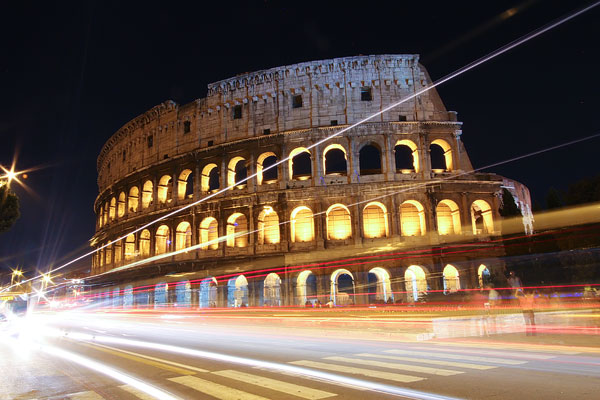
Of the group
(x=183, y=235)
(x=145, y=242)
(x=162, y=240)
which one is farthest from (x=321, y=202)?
(x=145, y=242)

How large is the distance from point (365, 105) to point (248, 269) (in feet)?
43.4

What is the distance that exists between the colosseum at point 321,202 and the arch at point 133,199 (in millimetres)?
5293

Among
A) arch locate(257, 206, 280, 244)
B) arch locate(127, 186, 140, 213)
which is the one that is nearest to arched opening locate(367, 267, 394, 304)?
arch locate(257, 206, 280, 244)

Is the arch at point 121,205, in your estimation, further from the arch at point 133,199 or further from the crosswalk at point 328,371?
the crosswalk at point 328,371

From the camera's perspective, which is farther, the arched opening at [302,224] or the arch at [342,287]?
the arched opening at [302,224]

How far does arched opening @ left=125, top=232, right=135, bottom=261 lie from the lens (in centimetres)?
3344

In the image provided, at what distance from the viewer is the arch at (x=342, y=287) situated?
2484 centimetres

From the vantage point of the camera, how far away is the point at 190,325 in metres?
17.3

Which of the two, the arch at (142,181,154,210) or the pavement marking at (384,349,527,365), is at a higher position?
the arch at (142,181,154,210)

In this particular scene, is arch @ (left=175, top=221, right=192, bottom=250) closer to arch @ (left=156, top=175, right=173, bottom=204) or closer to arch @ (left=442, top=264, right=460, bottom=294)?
arch @ (left=156, top=175, right=173, bottom=204)

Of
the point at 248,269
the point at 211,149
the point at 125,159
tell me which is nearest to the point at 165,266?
the point at 248,269

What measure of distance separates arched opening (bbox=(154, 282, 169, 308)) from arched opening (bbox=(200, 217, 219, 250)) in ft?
14.7

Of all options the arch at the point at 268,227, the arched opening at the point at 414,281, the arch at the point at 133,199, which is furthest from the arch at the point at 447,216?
the arch at the point at 133,199

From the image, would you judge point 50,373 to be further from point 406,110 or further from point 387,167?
point 406,110
